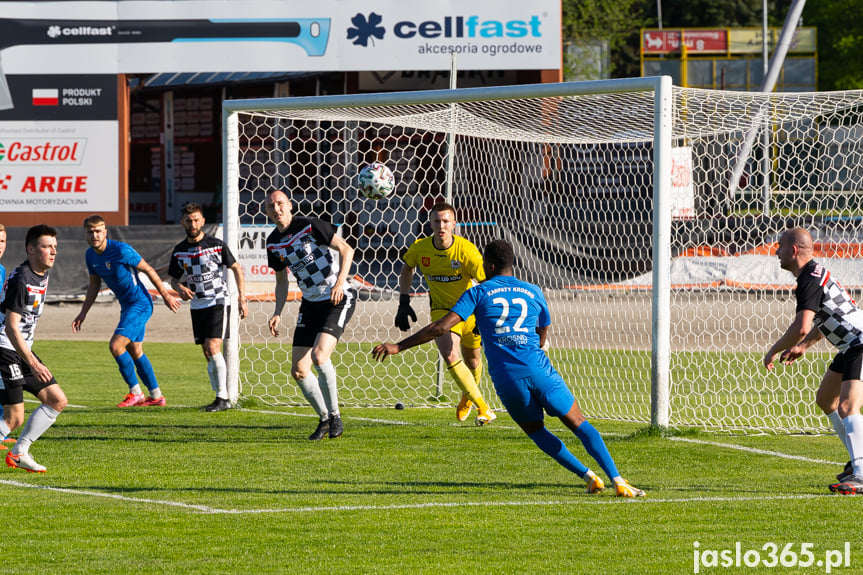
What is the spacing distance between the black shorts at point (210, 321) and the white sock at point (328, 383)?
2.16 meters

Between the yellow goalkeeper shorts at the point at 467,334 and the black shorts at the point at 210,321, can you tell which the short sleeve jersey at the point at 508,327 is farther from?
the black shorts at the point at 210,321

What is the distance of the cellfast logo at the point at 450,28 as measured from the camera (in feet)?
82.7

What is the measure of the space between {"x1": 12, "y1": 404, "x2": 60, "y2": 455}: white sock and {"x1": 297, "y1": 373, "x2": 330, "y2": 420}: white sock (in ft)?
7.02

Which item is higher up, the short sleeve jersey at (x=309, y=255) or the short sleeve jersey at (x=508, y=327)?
the short sleeve jersey at (x=309, y=255)

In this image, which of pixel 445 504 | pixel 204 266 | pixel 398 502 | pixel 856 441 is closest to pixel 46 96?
pixel 204 266

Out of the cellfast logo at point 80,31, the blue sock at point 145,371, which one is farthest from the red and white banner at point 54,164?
the blue sock at point 145,371

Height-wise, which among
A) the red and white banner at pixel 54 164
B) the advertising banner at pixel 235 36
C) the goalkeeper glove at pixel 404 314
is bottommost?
the goalkeeper glove at pixel 404 314

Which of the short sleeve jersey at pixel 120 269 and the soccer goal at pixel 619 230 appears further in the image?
the short sleeve jersey at pixel 120 269

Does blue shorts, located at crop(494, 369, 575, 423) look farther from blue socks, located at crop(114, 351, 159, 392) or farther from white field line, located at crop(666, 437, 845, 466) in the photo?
blue socks, located at crop(114, 351, 159, 392)

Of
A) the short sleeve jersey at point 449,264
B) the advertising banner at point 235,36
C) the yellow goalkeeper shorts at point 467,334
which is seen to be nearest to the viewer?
the short sleeve jersey at point 449,264

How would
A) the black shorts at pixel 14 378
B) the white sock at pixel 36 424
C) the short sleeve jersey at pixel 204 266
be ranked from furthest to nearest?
the short sleeve jersey at pixel 204 266 → the white sock at pixel 36 424 → the black shorts at pixel 14 378

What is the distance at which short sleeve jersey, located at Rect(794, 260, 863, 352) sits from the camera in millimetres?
7168

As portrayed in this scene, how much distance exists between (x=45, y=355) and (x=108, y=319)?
5.22 metres

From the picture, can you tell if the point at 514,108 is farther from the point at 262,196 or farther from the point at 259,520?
the point at 262,196
